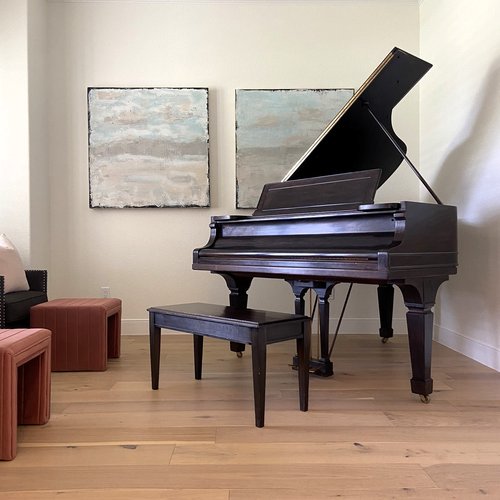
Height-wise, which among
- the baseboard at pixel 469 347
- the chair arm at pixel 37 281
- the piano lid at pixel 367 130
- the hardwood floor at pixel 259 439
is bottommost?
the hardwood floor at pixel 259 439

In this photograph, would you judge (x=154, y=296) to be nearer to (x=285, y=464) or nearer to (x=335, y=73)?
(x=335, y=73)

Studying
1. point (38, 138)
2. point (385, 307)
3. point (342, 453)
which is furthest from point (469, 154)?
point (38, 138)

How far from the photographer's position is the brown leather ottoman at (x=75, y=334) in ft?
10.8

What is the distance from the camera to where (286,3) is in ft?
15.1

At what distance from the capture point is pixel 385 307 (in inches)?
158

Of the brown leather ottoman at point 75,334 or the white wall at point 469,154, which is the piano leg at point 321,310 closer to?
the white wall at point 469,154

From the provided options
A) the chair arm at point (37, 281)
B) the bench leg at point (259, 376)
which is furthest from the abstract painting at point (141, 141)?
the bench leg at point (259, 376)

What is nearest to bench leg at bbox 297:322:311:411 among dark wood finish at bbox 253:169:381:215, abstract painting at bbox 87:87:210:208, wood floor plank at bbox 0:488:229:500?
dark wood finish at bbox 253:169:381:215

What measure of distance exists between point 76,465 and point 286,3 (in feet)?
14.0

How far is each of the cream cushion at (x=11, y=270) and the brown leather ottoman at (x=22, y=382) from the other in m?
1.46

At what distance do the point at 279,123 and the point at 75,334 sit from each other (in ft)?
8.48

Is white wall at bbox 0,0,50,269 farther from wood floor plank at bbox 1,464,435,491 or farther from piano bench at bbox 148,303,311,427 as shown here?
wood floor plank at bbox 1,464,435,491

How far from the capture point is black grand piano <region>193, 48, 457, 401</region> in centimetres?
245

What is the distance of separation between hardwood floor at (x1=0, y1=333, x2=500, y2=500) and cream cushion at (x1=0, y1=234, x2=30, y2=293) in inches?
32.3
